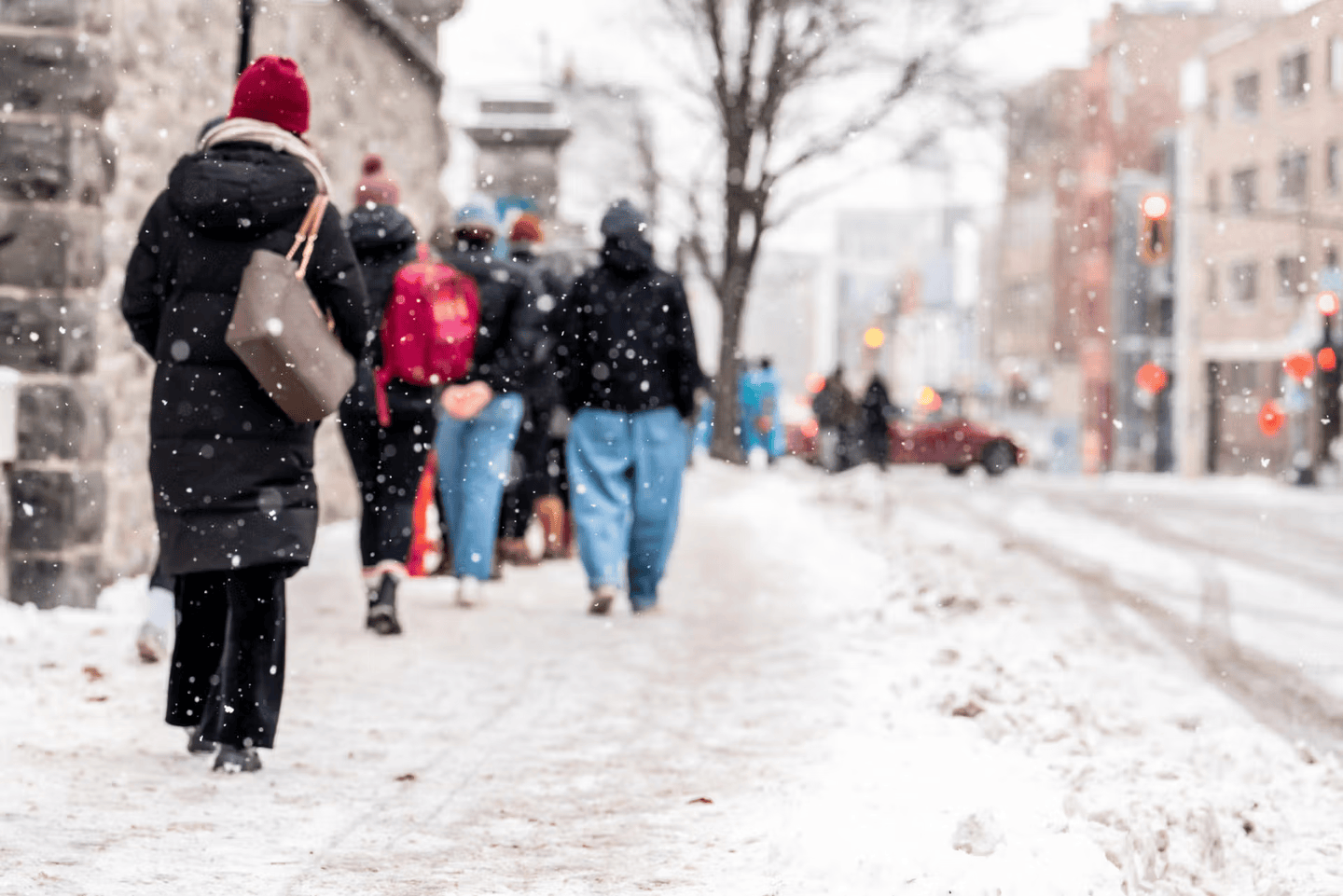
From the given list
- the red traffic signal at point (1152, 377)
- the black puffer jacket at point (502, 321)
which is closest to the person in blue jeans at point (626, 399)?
the black puffer jacket at point (502, 321)

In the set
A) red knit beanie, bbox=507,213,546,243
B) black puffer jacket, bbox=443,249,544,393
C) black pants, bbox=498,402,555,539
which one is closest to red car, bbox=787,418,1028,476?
black pants, bbox=498,402,555,539

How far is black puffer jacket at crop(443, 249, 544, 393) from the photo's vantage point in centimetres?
889

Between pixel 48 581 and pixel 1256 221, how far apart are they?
147ft

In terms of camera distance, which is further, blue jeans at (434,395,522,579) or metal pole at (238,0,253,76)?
blue jeans at (434,395,522,579)

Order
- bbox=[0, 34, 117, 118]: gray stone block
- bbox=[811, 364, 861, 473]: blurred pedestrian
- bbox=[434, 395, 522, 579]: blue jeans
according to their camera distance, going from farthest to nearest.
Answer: bbox=[811, 364, 861, 473]: blurred pedestrian < bbox=[434, 395, 522, 579]: blue jeans < bbox=[0, 34, 117, 118]: gray stone block

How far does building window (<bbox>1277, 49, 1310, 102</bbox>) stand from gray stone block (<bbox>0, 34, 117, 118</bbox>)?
4279 centimetres

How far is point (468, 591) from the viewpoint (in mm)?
8961

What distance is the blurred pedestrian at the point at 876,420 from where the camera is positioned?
2780cm

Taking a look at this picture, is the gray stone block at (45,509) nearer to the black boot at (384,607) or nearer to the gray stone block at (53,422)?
the gray stone block at (53,422)

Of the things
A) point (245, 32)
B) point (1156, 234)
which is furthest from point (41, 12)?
point (1156, 234)

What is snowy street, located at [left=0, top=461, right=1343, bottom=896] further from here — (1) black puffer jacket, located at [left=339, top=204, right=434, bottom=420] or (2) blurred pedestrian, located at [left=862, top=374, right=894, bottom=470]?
(2) blurred pedestrian, located at [left=862, top=374, right=894, bottom=470]

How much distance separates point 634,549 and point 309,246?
425cm

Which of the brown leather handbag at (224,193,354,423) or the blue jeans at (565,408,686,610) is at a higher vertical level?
the brown leather handbag at (224,193,354,423)

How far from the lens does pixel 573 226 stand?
2800 cm
